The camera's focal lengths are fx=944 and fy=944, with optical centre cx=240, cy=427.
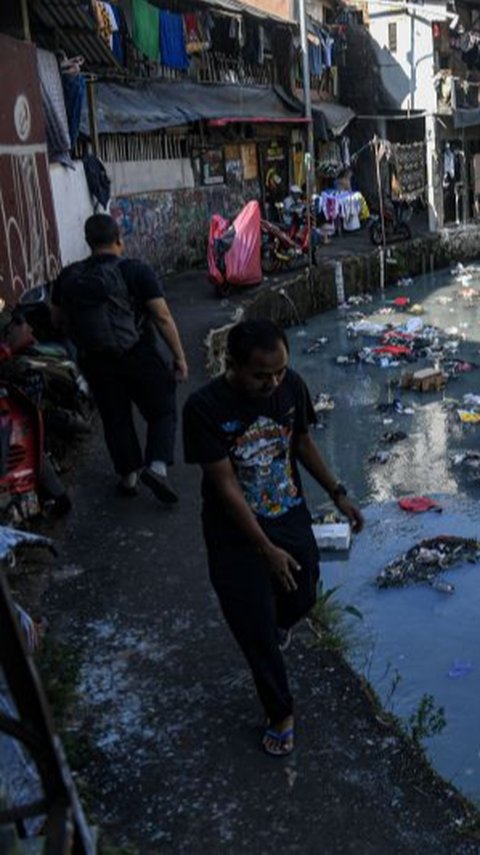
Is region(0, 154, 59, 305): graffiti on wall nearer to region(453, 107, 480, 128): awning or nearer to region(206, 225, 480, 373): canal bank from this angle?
region(206, 225, 480, 373): canal bank

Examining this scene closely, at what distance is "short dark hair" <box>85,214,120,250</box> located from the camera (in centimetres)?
471

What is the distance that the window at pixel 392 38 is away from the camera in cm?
2333

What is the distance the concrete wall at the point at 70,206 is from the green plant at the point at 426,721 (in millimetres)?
5306

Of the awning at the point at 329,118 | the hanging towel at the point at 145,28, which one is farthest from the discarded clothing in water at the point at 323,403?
the awning at the point at 329,118

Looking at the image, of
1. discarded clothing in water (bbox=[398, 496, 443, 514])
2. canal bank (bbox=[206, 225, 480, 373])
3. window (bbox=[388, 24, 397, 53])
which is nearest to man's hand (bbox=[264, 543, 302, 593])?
discarded clothing in water (bbox=[398, 496, 443, 514])

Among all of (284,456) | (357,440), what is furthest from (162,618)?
(357,440)

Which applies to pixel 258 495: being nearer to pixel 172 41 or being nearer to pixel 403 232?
pixel 172 41

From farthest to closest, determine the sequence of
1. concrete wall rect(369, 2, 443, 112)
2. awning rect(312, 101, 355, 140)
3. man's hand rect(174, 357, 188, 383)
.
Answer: concrete wall rect(369, 2, 443, 112), awning rect(312, 101, 355, 140), man's hand rect(174, 357, 188, 383)

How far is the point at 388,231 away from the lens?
2002cm

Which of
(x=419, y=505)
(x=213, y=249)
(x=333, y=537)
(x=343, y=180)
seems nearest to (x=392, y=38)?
(x=343, y=180)

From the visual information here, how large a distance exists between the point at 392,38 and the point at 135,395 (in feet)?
69.1

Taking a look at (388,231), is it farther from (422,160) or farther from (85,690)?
(85,690)

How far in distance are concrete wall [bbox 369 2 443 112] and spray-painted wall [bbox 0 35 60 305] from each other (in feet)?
60.5

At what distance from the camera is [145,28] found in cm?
1448
